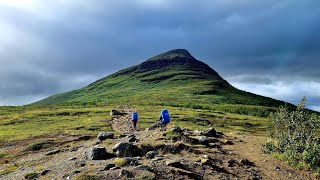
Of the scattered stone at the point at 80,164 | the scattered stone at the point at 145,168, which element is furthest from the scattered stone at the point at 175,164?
the scattered stone at the point at 80,164

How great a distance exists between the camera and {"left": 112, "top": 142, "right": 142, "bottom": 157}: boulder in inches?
1411

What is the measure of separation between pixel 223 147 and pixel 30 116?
77.5 m

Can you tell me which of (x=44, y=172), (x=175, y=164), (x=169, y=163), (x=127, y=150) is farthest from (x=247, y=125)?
(x=44, y=172)

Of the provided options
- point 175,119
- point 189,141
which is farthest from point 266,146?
point 175,119

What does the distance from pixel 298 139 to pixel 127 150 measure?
17537 millimetres

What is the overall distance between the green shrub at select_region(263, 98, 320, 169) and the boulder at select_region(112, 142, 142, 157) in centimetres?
1383

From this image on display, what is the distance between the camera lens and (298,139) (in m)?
41.7

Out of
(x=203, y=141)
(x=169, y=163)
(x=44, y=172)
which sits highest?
(x=203, y=141)

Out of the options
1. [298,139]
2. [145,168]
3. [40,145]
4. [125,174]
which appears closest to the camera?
[125,174]

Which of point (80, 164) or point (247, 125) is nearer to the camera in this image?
point (80, 164)

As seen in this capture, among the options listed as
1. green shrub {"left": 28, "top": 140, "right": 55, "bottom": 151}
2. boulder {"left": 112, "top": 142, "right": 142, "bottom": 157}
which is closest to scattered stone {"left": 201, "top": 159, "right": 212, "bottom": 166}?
boulder {"left": 112, "top": 142, "right": 142, "bottom": 157}

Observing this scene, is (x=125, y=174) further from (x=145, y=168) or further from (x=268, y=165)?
(x=268, y=165)

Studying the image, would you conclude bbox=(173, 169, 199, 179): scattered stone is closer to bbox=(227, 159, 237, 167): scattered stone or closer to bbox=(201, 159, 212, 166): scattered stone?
bbox=(201, 159, 212, 166): scattered stone

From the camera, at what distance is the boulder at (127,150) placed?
35.8m
